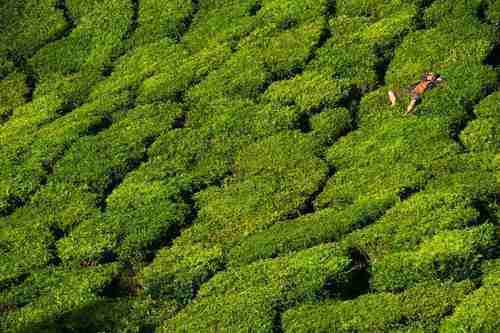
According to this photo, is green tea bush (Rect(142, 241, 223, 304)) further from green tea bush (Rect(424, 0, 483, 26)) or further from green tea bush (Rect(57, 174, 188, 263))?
green tea bush (Rect(424, 0, 483, 26))

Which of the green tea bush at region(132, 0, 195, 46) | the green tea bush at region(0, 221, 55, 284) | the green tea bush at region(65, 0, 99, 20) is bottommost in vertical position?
the green tea bush at region(0, 221, 55, 284)

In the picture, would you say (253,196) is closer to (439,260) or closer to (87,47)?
(439,260)

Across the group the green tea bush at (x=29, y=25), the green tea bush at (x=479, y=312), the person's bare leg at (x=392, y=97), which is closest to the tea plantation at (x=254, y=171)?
the green tea bush at (x=479, y=312)

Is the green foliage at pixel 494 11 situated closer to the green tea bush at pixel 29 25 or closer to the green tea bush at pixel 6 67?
the green tea bush at pixel 29 25

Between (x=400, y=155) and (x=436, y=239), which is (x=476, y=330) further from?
(x=400, y=155)

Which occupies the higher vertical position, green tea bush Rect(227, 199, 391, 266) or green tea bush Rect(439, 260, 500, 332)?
green tea bush Rect(227, 199, 391, 266)

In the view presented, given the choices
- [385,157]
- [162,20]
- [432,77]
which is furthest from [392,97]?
[162,20]

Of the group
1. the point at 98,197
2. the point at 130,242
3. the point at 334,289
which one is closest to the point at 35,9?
the point at 98,197

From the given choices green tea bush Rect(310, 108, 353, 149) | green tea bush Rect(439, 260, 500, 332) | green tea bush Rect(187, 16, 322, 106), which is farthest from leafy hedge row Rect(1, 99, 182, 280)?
green tea bush Rect(439, 260, 500, 332)
